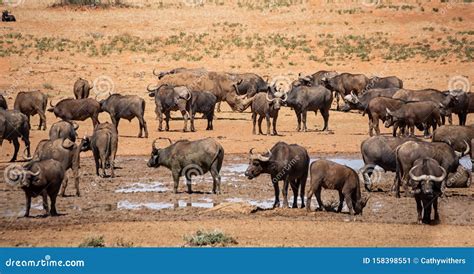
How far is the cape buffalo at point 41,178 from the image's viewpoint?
55.8ft

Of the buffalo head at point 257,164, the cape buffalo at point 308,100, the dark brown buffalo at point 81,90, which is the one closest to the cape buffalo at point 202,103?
the cape buffalo at point 308,100

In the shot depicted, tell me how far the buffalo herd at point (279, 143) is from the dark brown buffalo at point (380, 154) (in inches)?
0.8

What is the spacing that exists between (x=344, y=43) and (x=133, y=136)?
24.2 metres

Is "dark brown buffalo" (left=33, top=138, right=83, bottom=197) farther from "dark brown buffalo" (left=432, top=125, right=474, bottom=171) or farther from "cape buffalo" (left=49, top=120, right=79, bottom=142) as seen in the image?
"dark brown buffalo" (left=432, top=125, right=474, bottom=171)

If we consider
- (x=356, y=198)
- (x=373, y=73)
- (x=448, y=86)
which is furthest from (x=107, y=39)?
(x=356, y=198)

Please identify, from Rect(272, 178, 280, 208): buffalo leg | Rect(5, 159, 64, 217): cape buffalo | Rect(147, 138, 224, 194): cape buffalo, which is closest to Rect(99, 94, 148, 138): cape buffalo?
Rect(147, 138, 224, 194): cape buffalo

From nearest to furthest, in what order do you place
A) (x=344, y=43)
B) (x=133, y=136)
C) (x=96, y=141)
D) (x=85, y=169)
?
(x=96, y=141) → (x=85, y=169) → (x=133, y=136) → (x=344, y=43)

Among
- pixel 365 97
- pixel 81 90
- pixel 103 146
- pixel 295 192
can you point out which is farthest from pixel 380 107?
pixel 81 90

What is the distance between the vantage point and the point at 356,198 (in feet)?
59.6

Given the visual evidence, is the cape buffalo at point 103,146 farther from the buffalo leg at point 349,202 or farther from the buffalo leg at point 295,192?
the buffalo leg at point 349,202

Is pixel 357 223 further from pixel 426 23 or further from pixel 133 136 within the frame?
pixel 426 23

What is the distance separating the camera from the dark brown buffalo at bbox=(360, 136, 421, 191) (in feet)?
69.5

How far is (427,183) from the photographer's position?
16.6 metres

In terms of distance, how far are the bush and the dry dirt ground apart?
280 mm
